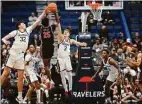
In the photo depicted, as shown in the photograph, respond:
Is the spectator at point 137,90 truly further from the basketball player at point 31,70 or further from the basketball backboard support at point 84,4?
the basketball backboard support at point 84,4

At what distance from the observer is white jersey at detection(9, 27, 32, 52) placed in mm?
13117

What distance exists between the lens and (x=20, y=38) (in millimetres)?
13180

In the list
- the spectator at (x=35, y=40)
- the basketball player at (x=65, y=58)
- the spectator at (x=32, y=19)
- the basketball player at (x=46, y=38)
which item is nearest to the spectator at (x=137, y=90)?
the basketball player at (x=65, y=58)

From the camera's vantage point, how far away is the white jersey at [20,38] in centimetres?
1312

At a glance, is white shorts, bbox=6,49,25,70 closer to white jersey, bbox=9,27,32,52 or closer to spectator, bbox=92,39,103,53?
white jersey, bbox=9,27,32,52

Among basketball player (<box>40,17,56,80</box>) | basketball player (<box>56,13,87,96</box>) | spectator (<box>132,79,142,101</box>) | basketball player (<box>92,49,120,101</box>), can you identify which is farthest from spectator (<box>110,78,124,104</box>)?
basketball player (<box>40,17,56,80</box>)

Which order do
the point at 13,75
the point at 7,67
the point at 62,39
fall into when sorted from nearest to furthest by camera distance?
the point at 7,67, the point at 62,39, the point at 13,75

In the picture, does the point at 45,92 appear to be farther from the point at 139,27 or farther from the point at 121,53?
the point at 139,27

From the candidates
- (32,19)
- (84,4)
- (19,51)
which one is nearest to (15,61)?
(19,51)

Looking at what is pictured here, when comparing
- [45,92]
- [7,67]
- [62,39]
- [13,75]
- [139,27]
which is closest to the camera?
[7,67]

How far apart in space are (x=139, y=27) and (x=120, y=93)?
8.32m

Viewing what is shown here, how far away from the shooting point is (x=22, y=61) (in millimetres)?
13344

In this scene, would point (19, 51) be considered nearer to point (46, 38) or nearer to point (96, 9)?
point (46, 38)

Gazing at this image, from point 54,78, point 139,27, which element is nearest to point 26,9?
point 139,27
